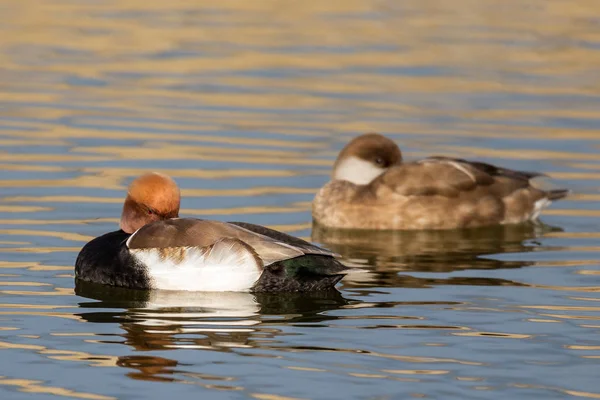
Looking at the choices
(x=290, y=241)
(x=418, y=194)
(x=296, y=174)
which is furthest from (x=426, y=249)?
(x=296, y=174)

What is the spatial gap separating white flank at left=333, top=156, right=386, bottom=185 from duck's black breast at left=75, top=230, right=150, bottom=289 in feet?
11.9

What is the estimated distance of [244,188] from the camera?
14188mm

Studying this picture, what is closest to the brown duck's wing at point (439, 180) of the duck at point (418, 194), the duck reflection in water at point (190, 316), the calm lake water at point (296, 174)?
the duck at point (418, 194)

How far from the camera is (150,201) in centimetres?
1059

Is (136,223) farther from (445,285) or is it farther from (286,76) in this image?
(286,76)

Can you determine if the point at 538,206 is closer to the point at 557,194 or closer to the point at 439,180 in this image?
the point at 557,194

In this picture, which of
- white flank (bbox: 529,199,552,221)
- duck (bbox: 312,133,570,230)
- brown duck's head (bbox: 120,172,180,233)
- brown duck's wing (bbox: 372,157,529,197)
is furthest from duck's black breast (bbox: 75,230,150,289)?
white flank (bbox: 529,199,552,221)

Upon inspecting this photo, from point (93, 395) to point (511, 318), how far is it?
9.94 ft

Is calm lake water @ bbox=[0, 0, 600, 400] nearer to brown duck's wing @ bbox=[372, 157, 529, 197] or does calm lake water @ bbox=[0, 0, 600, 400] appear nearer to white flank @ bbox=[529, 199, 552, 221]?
white flank @ bbox=[529, 199, 552, 221]

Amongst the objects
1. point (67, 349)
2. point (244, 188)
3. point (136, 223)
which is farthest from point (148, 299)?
point (244, 188)

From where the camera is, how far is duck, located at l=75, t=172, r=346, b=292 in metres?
10.1

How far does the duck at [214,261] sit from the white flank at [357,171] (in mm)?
3462

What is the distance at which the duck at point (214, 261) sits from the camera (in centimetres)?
1007

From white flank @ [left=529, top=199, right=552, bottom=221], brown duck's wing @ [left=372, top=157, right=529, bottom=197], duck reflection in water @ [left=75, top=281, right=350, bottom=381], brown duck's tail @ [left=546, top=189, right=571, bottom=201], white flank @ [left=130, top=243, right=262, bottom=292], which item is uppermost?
brown duck's wing @ [left=372, top=157, right=529, bottom=197]
